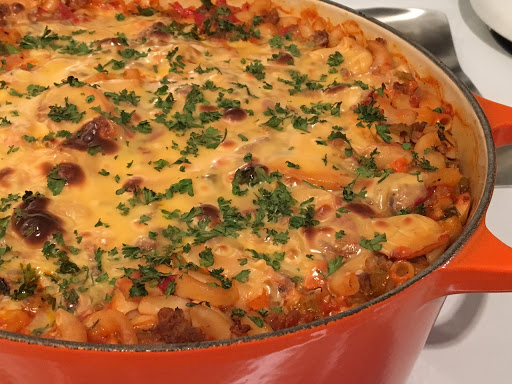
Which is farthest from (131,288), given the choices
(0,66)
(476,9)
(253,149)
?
(476,9)

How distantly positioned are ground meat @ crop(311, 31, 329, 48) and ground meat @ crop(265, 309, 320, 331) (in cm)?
153

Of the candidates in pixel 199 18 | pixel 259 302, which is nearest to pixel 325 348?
pixel 259 302

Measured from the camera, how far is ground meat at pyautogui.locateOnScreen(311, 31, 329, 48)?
119 inches

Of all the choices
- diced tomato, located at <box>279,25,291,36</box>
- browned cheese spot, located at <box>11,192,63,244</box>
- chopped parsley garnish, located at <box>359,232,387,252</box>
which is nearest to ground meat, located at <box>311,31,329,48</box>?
diced tomato, located at <box>279,25,291,36</box>

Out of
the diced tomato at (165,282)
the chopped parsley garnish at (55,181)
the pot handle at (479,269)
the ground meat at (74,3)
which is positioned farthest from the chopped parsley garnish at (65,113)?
the pot handle at (479,269)

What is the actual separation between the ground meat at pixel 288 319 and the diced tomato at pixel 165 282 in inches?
11.0

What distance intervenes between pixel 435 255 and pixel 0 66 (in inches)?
74.4

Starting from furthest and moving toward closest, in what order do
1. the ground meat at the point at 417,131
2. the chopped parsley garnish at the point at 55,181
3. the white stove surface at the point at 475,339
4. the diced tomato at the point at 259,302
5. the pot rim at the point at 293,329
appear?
the white stove surface at the point at 475,339
the ground meat at the point at 417,131
the chopped parsley garnish at the point at 55,181
the diced tomato at the point at 259,302
the pot rim at the point at 293,329

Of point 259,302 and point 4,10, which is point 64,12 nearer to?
point 4,10

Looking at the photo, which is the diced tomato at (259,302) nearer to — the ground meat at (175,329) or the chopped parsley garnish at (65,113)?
the ground meat at (175,329)

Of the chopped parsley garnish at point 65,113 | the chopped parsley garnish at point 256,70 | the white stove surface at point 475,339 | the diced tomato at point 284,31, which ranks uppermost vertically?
the diced tomato at point 284,31

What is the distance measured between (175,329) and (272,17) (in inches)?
75.8

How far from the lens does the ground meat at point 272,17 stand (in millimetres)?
3153

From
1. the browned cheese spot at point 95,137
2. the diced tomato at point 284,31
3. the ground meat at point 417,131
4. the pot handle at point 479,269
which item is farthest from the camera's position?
the diced tomato at point 284,31
